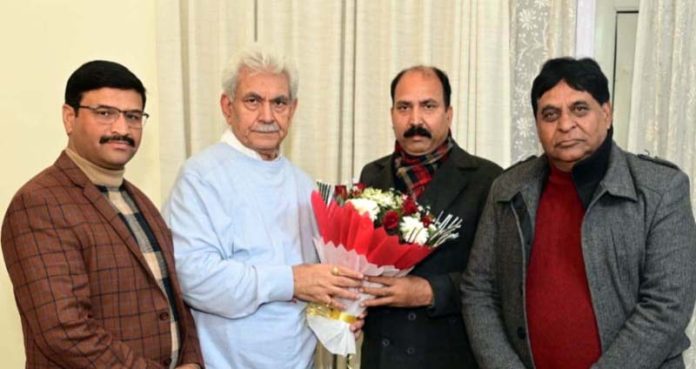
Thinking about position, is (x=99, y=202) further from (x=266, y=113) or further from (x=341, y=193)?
(x=341, y=193)

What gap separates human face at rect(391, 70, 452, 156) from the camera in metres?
2.01

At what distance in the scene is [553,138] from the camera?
1.67 metres

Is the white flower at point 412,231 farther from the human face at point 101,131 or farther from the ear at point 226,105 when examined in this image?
the human face at point 101,131

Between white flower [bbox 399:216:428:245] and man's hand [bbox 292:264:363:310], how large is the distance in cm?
19

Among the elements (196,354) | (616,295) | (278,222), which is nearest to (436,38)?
(278,222)

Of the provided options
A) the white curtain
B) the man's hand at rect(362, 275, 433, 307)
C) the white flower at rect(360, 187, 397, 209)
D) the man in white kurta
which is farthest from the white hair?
the white curtain

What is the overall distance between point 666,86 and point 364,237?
54.9 inches

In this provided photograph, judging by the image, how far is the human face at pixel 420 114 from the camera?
2.01m

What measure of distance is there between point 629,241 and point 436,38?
1270mm

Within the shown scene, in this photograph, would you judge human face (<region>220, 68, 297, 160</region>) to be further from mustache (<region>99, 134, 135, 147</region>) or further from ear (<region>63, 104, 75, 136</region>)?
ear (<region>63, 104, 75, 136</region>)

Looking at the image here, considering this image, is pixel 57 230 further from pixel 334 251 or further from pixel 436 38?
pixel 436 38

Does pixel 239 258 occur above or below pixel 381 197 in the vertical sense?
below

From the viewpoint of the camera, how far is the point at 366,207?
1.73 meters

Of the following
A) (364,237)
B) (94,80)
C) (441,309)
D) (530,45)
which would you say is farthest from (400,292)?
(530,45)
